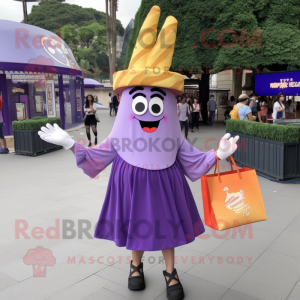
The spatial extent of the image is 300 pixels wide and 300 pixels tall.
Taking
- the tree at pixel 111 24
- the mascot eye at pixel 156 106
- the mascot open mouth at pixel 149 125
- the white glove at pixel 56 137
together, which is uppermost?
the tree at pixel 111 24

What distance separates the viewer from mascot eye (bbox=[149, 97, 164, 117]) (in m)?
2.80

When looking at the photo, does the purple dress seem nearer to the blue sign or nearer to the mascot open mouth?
the mascot open mouth

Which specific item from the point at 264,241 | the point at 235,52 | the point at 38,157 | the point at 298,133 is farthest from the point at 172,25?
the point at 235,52

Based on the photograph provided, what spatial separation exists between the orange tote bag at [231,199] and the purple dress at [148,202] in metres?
0.22

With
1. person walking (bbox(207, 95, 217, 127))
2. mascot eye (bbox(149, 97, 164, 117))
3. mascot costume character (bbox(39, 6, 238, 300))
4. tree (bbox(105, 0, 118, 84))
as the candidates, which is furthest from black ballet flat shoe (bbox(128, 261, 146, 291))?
tree (bbox(105, 0, 118, 84))

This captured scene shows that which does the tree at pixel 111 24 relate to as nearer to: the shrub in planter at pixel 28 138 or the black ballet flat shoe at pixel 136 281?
the shrub in planter at pixel 28 138

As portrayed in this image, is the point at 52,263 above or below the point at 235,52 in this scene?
below

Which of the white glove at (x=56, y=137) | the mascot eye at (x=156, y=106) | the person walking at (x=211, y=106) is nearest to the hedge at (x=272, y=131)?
the mascot eye at (x=156, y=106)

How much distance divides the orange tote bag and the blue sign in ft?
31.5

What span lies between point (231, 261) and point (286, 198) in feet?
7.99

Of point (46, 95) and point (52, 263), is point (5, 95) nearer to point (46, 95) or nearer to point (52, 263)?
point (46, 95)

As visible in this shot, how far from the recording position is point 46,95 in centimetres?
1527

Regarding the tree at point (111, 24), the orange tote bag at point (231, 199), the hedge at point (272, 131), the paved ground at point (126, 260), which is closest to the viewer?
the orange tote bag at point (231, 199)

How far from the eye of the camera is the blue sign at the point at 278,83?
36.9 feet
